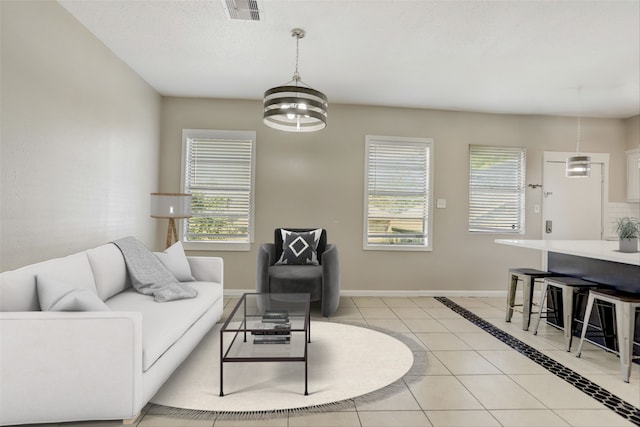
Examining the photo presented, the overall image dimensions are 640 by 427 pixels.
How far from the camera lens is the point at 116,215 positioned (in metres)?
3.79

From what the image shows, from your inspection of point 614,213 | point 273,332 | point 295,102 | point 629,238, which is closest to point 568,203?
point 614,213

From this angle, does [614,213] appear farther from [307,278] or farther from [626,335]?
[307,278]

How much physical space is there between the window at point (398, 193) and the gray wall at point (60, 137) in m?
3.06

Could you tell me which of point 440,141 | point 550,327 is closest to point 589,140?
point 440,141

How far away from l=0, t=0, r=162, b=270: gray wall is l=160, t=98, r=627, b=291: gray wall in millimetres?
1278

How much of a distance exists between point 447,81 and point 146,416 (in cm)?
418

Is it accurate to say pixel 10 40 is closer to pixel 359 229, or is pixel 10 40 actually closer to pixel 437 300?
pixel 359 229

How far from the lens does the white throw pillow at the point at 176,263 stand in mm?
3441

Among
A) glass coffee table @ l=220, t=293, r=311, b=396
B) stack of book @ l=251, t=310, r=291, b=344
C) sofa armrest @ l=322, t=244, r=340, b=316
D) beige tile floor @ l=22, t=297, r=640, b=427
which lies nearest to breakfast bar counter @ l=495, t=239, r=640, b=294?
beige tile floor @ l=22, t=297, r=640, b=427

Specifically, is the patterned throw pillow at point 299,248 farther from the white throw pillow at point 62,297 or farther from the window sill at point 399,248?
the white throw pillow at point 62,297

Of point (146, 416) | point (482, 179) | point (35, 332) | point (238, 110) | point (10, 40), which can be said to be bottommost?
point (146, 416)

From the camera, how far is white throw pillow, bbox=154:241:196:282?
3.44m

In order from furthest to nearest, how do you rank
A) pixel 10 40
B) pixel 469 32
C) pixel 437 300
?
pixel 437 300 < pixel 469 32 < pixel 10 40

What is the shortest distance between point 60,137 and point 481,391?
360 centimetres
